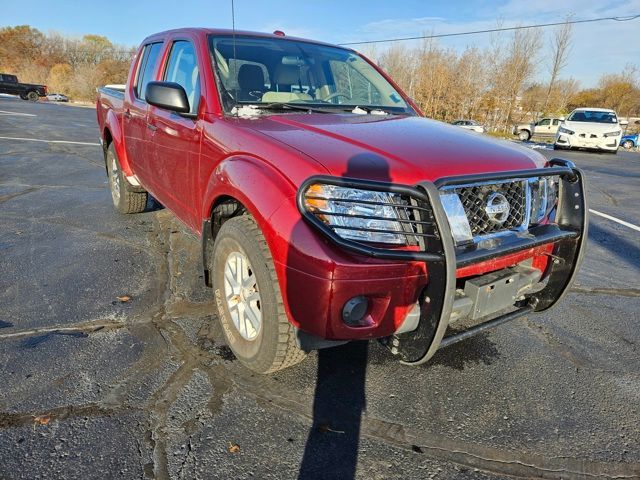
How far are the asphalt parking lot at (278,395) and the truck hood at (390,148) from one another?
1.19 m

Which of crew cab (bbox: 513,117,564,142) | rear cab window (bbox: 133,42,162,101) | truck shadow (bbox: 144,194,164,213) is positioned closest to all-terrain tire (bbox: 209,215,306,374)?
rear cab window (bbox: 133,42,162,101)

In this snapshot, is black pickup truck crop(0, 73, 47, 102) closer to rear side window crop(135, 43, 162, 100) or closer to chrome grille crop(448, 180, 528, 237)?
rear side window crop(135, 43, 162, 100)

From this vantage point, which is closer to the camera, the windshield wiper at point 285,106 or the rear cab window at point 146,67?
the windshield wiper at point 285,106

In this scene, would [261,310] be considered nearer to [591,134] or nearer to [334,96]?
[334,96]

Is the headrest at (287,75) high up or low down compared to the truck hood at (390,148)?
up

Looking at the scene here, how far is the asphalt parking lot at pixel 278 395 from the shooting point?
200 centimetres

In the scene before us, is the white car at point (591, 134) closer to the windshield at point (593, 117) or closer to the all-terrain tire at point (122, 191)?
the windshield at point (593, 117)

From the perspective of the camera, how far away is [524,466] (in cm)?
202

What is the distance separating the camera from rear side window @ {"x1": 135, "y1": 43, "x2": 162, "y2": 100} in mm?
4242

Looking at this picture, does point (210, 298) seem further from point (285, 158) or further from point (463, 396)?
point (463, 396)

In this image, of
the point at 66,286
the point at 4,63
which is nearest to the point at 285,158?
the point at 66,286

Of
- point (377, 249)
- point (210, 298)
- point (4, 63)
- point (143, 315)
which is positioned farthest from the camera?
point (4, 63)

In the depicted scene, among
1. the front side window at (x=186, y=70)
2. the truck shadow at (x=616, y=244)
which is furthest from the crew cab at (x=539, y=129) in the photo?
the front side window at (x=186, y=70)

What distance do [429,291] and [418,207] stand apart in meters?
0.37
